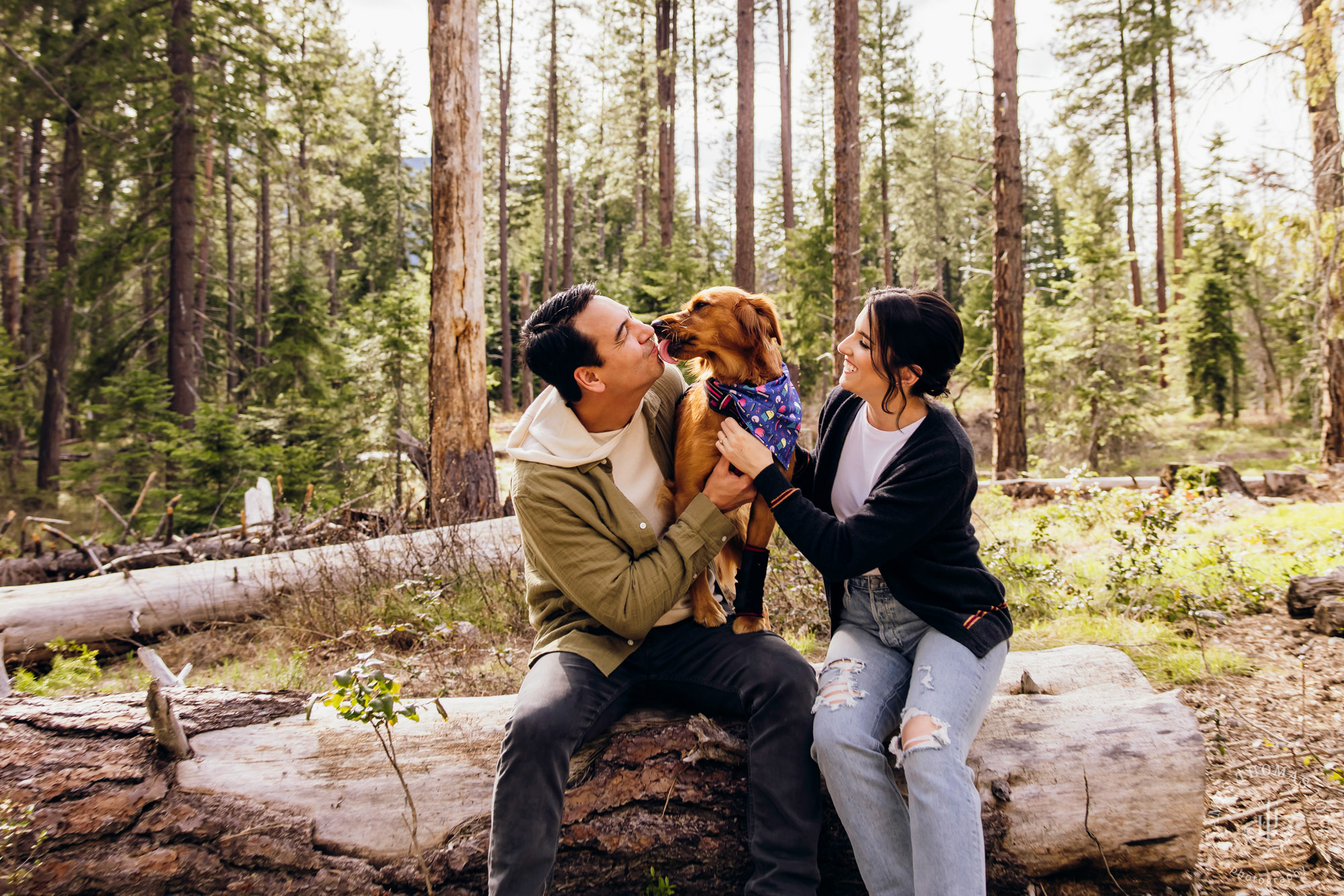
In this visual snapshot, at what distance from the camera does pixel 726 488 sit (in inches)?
107

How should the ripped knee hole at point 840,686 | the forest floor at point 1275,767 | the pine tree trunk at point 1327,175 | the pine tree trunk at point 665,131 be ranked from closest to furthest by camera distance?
the ripped knee hole at point 840,686 < the forest floor at point 1275,767 < the pine tree trunk at point 1327,175 < the pine tree trunk at point 665,131

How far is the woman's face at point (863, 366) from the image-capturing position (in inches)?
101

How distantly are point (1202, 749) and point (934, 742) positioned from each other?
1142 mm

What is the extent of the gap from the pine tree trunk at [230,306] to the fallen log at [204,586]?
907cm

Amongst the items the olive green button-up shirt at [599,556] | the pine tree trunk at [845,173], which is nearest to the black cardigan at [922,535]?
the olive green button-up shirt at [599,556]

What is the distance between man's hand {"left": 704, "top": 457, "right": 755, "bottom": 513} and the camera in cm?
273

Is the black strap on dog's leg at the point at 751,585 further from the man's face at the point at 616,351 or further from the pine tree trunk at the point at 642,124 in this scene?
the pine tree trunk at the point at 642,124

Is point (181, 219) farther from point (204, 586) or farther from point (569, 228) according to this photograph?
point (569, 228)

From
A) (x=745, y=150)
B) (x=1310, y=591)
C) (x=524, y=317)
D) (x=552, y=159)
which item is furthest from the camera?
(x=524, y=317)

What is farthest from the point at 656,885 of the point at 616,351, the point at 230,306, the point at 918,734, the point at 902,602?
the point at 230,306

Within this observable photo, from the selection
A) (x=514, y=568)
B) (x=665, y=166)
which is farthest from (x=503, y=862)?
(x=665, y=166)

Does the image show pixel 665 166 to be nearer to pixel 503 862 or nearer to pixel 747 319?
pixel 747 319

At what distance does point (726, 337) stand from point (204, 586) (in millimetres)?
5270

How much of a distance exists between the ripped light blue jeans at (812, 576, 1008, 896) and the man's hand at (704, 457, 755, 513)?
631 mm
